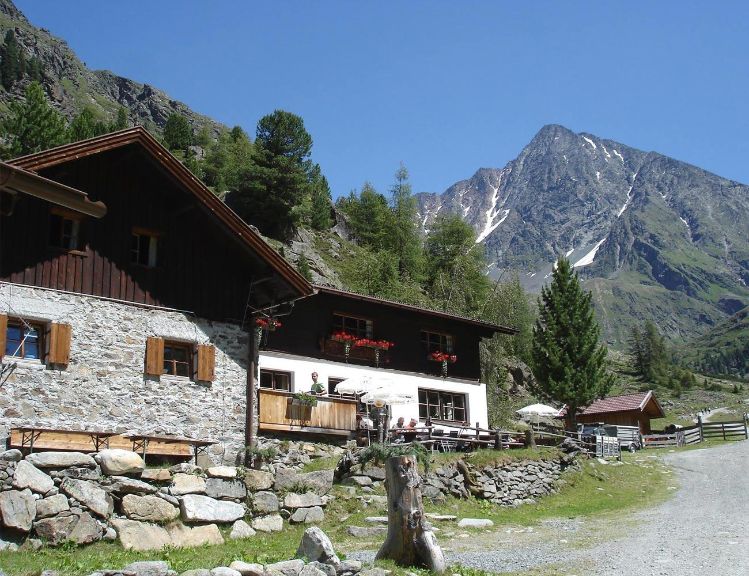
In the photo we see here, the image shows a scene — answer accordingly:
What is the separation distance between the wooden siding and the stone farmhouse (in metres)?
5.04

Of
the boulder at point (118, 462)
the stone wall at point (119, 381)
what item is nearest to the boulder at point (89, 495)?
the boulder at point (118, 462)

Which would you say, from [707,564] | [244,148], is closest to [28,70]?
[244,148]

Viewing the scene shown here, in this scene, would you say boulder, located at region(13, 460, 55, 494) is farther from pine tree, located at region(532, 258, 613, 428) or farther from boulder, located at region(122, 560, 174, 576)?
pine tree, located at region(532, 258, 613, 428)

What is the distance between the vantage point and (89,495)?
15289 mm

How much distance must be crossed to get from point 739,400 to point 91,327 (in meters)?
111

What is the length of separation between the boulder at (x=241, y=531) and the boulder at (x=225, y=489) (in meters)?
0.71

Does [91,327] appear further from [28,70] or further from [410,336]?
[28,70]

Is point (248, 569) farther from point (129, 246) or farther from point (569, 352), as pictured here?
point (569, 352)

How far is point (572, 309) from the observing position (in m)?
46.9

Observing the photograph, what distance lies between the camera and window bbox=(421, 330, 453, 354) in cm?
3431

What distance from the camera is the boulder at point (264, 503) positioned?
59.2ft

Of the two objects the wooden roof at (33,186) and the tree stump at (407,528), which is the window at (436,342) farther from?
the wooden roof at (33,186)

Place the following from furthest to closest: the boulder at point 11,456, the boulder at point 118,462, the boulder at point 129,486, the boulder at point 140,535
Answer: the boulder at point 118,462 < the boulder at point 129,486 < the boulder at point 11,456 < the boulder at point 140,535

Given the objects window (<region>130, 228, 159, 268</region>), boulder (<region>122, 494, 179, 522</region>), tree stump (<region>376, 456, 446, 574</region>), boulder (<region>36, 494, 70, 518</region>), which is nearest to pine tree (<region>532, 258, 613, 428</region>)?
window (<region>130, 228, 159, 268</region>)
